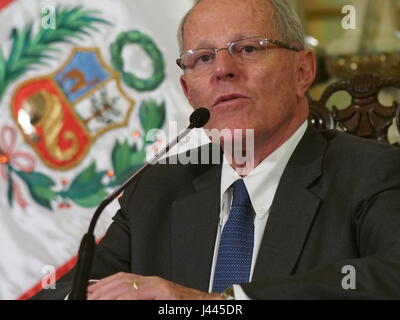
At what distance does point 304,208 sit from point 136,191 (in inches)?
21.1

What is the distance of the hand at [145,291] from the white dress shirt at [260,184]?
0.36 meters

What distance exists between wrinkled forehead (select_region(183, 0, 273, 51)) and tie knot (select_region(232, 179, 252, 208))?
397 mm

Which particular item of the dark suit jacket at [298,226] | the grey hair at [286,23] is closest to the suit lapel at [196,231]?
the dark suit jacket at [298,226]

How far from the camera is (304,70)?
218cm

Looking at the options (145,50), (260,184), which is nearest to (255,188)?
(260,184)

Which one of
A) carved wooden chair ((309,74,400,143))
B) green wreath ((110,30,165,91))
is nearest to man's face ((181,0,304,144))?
carved wooden chair ((309,74,400,143))

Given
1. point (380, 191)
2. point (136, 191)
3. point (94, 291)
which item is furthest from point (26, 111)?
point (380, 191)

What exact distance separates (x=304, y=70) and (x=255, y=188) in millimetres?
424

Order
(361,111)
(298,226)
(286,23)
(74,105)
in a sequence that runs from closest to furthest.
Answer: (298,226) → (286,23) → (361,111) → (74,105)

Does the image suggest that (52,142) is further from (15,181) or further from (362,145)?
(362,145)

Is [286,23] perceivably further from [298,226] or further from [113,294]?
[113,294]

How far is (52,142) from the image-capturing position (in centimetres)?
275

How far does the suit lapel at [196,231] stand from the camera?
198cm

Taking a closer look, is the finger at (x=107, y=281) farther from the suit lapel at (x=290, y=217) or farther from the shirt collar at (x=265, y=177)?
the shirt collar at (x=265, y=177)
